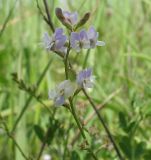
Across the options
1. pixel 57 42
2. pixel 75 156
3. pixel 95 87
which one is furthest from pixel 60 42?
pixel 95 87

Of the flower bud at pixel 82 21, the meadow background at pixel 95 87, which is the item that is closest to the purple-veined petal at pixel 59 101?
the flower bud at pixel 82 21

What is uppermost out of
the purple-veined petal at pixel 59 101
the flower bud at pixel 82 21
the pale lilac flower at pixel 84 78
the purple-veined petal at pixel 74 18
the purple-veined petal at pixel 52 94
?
the purple-veined petal at pixel 74 18

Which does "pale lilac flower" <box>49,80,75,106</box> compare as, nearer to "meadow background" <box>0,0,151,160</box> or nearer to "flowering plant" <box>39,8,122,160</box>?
"flowering plant" <box>39,8,122,160</box>

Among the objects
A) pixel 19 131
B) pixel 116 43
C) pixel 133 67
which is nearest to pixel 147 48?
pixel 116 43

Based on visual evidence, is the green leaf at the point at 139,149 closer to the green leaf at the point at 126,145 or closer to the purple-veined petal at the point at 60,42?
the green leaf at the point at 126,145

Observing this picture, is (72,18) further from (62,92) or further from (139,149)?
(139,149)

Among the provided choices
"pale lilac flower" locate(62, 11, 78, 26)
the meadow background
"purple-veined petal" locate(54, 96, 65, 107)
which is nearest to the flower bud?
"pale lilac flower" locate(62, 11, 78, 26)
